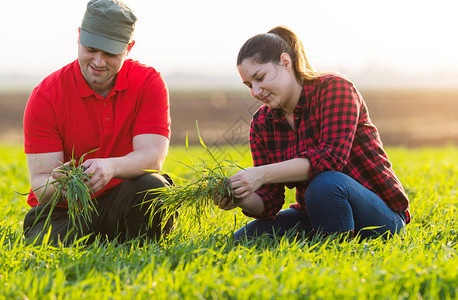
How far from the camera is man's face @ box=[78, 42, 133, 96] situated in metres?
3.35

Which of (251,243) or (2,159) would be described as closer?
(251,243)

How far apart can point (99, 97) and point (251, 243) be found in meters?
1.39

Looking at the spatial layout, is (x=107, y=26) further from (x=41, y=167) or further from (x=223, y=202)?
(x=223, y=202)

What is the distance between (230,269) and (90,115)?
1.56m

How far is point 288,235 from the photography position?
332 centimetres

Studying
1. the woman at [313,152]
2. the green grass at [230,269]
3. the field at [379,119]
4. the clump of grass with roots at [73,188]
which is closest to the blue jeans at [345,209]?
the woman at [313,152]

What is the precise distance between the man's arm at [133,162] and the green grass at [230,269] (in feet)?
1.37

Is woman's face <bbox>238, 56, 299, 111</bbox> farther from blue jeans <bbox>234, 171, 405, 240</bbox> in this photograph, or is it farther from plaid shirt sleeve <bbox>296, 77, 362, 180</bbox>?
blue jeans <bbox>234, 171, 405, 240</bbox>

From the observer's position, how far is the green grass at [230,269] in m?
2.31

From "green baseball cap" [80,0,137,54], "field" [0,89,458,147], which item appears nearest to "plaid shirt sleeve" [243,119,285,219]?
"green baseball cap" [80,0,137,54]

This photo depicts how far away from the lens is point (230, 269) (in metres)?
2.55

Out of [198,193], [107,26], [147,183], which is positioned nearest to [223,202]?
[198,193]

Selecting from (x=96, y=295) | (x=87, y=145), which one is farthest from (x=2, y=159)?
(x=96, y=295)

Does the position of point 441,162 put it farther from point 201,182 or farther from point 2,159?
point 2,159
